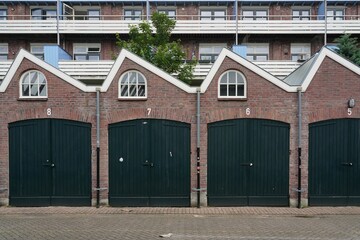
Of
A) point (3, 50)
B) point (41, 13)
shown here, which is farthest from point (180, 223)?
point (41, 13)

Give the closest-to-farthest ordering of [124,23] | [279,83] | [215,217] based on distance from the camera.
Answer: [215,217]
[279,83]
[124,23]

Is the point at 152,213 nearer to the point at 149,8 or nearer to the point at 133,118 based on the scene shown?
the point at 133,118

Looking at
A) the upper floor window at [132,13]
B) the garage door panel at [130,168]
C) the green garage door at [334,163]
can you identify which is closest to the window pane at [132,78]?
the garage door panel at [130,168]

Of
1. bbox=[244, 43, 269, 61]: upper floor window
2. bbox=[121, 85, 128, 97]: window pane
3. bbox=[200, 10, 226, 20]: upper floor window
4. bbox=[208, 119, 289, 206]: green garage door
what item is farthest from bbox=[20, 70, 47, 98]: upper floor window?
bbox=[244, 43, 269, 61]: upper floor window

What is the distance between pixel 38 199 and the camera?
37.1 feet

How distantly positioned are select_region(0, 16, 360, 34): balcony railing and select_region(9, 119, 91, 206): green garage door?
A: 503 inches

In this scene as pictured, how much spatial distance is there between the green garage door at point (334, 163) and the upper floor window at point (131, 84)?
5.90 m

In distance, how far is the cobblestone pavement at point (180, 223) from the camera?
8.05m

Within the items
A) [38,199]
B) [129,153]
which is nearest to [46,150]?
[38,199]

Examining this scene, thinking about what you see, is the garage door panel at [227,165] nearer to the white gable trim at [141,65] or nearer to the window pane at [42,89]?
the white gable trim at [141,65]

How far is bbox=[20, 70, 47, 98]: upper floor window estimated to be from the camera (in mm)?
11328

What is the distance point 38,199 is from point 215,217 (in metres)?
5.97

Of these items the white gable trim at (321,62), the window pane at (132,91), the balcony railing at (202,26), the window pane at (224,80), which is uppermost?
the balcony railing at (202,26)

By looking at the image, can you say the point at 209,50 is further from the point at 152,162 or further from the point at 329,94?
the point at 152,162
